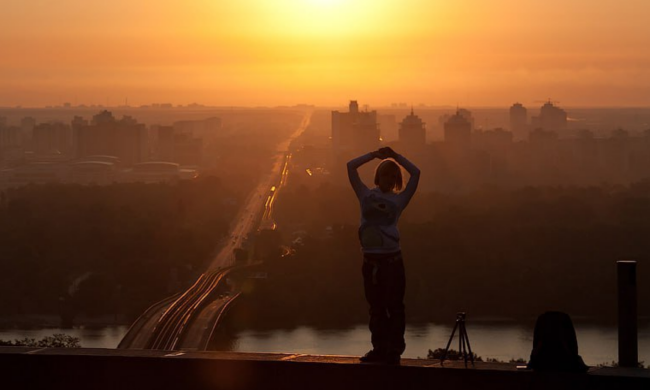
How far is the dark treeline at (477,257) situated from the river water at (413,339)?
59.9 inches

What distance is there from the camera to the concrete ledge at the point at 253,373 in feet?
13.1

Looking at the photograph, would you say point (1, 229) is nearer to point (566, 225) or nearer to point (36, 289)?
point (36, 289)

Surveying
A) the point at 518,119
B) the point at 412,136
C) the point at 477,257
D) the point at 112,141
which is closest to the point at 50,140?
the point at 112,141

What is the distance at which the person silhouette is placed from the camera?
430cm

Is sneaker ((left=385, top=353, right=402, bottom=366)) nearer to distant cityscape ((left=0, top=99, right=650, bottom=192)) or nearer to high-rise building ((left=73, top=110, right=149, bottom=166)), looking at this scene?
distant cityscape ((left=0, top=99, right=650, bottom=192))

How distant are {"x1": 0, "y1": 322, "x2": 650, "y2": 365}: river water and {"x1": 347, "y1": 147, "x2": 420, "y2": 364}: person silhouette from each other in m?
11.4

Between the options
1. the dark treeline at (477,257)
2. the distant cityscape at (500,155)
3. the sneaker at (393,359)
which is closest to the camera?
the sneaker at (393,359)

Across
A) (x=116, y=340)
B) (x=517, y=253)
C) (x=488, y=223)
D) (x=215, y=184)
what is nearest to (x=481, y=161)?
(x=215, y=184)

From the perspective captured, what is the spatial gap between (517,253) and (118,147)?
51.6 m

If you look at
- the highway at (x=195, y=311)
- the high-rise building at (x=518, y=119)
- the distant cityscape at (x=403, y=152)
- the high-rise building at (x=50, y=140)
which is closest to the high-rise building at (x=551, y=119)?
the high-rise building at (x=518, y=119)

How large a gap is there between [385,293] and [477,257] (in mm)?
25656

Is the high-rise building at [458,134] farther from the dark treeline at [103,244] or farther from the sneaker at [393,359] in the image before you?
the sneaker at [393,359]

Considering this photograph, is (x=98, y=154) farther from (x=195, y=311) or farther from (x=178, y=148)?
(x=195, y=311)

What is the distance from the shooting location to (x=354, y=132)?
222 feet
